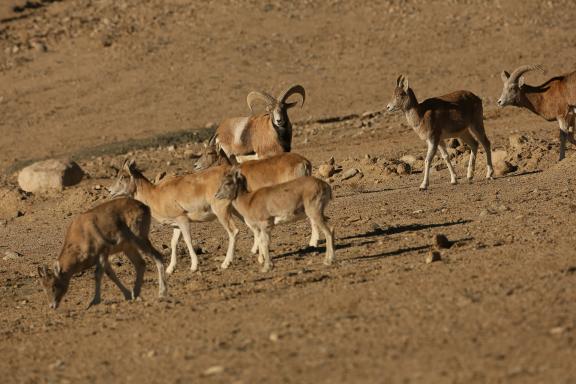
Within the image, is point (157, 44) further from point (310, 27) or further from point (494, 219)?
point (494, 219)

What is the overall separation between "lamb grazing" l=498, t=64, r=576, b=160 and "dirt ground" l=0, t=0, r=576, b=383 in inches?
27.4

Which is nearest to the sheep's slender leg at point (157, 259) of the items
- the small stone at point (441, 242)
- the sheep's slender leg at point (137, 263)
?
the sheep's slender leg at point (137, 263)

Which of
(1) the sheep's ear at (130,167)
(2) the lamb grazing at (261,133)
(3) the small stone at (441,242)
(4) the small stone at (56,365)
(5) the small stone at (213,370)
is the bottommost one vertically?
(3) the small stone at (441,242)

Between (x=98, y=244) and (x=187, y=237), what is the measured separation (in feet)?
Answer: 7.14

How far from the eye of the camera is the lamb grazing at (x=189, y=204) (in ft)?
51.5

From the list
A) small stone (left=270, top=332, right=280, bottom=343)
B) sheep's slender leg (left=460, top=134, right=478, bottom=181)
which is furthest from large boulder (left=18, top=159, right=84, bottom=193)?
small stone (left=270, top=332, right=280, bottom=343)

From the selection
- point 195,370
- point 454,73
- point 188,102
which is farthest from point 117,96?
point 195,370

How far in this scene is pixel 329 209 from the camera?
1938 cm

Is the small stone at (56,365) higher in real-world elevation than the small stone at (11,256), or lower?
higher

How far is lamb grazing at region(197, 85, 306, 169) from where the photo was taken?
20.5m

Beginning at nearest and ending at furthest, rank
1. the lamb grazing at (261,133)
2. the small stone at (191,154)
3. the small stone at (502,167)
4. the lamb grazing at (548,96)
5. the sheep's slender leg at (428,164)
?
the sheep's slender leg at (428,164)
the lamb grazing at (261,133)
the small stone at (502,167)
the lamb grazing at (548,96)
the small stone at (191,154)

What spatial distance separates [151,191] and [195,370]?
21.9 feet

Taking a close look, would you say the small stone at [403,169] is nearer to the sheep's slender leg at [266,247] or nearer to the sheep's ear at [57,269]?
the sheep's slender leg at [266,247]

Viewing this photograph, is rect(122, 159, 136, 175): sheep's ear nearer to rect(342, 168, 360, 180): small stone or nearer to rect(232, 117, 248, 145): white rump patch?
rect(232, 117, 248, 145): white rump patch
